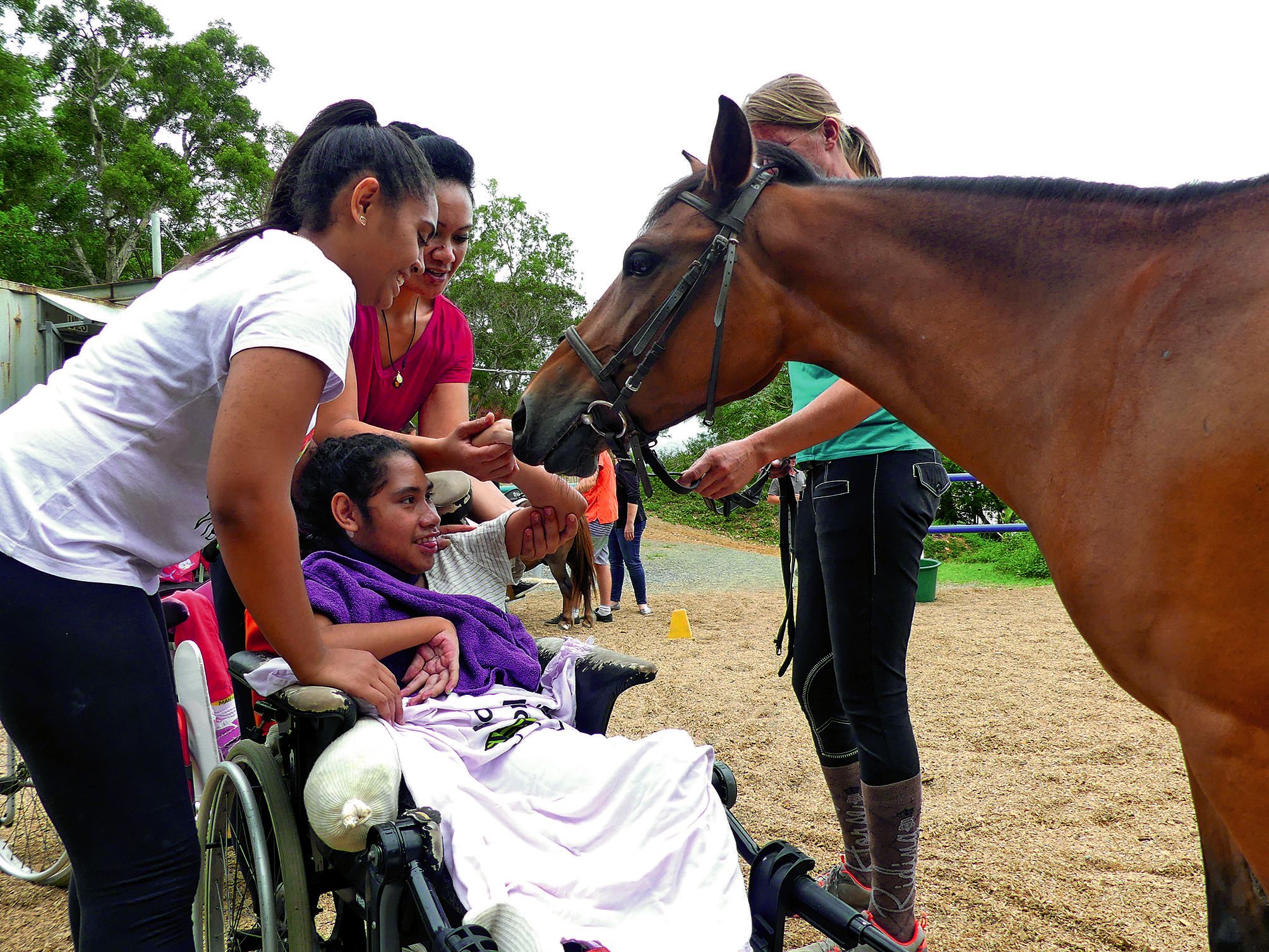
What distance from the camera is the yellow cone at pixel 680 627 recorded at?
23.8ft

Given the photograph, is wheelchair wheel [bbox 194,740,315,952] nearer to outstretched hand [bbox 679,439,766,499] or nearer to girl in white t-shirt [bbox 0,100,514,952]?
girl in white t-shirt [bbox 0,100,514,952]

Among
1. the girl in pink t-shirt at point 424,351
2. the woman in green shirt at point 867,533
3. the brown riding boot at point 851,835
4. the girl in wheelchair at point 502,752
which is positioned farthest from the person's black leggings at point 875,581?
the girl in pink t-shirt at point 424,351

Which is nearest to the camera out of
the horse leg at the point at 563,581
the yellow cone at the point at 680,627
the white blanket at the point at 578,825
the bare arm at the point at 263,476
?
the bare arm at the point at 263,476

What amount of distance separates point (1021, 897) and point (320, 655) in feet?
8.25

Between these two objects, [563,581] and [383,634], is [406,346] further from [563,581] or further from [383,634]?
[563,581]

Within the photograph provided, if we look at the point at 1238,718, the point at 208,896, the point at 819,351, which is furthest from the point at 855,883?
the point at 208,896

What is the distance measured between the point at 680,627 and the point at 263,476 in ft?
20.5

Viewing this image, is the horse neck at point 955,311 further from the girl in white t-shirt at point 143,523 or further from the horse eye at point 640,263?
the girl in white t-shirt at point 143,523

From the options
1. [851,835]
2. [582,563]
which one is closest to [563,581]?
[582,563]

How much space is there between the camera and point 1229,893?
5.25 ft

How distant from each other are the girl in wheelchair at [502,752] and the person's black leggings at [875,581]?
537 mm

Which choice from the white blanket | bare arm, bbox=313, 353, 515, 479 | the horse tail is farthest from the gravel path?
the white blanket

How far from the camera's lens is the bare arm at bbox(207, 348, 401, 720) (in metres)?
1.23

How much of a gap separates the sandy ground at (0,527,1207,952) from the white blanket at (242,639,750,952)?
4.63ft
